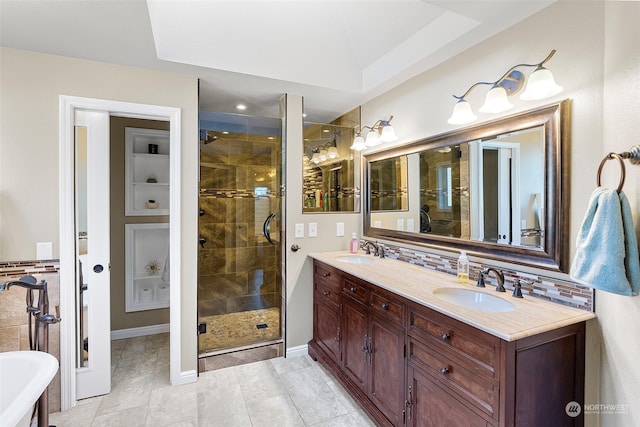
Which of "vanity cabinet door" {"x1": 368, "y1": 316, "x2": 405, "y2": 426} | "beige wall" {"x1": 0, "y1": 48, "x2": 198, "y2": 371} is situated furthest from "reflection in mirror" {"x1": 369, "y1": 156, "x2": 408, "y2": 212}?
"beige wall" {"x1": 0, "y1": 48, "x2": 198, "y2": 371}

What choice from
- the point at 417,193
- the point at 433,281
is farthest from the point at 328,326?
the point at 417,193

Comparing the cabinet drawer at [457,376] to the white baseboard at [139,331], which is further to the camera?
the white baseboard at [139,331]

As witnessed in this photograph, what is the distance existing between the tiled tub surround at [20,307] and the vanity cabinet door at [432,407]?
7.78 ft

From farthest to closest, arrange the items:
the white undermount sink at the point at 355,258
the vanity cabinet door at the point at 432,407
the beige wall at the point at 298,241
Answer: the beige wall at the point at 298,241, the white undermount sink at the point at 355,258, the vanity cabinet door at the point at 432,407

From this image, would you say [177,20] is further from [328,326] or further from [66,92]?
[328,326]

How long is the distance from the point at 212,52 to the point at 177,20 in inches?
10.9

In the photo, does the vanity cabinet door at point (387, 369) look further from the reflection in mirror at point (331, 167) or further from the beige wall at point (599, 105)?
the reflection in mirror at point (331, 167)

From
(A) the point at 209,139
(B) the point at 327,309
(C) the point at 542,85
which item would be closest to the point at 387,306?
(B) the point at 327,309

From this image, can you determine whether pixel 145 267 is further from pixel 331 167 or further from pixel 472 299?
pixel 472 299

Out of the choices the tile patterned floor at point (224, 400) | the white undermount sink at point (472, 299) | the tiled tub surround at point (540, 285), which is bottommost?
the tile patterned floor at point (224, 400)

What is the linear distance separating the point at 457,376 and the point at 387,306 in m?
0.55

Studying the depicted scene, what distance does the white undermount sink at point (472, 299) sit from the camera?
1.69m

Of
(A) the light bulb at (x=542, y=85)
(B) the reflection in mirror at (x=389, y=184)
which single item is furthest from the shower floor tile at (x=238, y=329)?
(A) the light bulb at (x=542, y=85)

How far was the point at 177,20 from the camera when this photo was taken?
6.95ft
